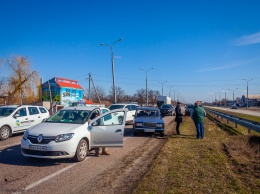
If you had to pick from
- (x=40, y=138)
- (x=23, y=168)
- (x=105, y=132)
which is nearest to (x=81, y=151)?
(x=105, y=132)

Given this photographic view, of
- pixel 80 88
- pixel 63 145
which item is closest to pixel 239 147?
pixel 63 145

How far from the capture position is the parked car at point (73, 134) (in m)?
6.95

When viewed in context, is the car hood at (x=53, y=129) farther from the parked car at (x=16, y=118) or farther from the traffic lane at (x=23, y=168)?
the parked car at (x=16, y=118)

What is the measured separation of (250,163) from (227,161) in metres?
0.62

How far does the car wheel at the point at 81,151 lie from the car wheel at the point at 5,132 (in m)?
6.31

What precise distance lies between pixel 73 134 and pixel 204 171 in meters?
3.66

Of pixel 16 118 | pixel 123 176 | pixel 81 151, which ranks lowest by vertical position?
pixel 123 176

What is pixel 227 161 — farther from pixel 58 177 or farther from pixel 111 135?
pixel 58 177

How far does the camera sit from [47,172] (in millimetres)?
6398

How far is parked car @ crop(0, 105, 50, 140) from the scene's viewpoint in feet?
40.5

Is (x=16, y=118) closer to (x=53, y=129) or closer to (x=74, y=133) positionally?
(x=53, y=129)

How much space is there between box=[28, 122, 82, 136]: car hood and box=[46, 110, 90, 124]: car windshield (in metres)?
0.44

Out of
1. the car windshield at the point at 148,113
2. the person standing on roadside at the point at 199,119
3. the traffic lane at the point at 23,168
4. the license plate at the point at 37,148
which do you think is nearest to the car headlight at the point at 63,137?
the license plate at the point at 37,148

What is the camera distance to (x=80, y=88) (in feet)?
201
